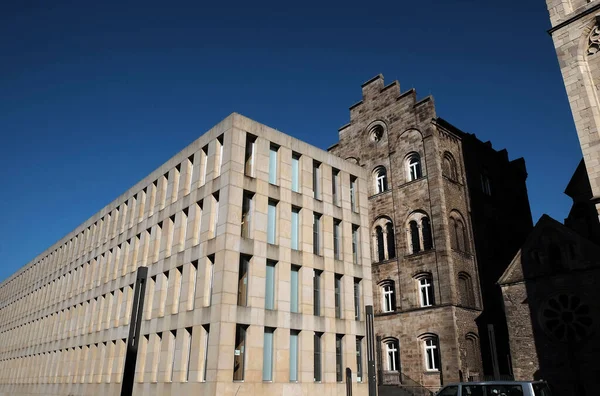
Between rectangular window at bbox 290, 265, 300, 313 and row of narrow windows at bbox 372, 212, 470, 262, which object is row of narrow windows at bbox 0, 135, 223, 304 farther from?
row of narrow windows at bbox 372, 212, 470, 262

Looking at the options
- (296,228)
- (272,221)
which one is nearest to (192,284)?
(272,221)

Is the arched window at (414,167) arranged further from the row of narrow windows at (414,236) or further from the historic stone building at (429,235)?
the row of narrow windows at (414,236)

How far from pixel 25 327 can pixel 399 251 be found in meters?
40.9

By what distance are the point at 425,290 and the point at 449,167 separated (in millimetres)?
9432

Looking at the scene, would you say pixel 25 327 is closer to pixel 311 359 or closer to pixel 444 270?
pixel 311 359

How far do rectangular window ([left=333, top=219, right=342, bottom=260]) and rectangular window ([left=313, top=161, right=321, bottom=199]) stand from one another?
6.24 feet

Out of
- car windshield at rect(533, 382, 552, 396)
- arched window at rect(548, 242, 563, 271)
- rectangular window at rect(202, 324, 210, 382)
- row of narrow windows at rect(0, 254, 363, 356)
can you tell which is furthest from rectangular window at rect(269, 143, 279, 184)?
arched window at rect(548, 242, 563, 271)

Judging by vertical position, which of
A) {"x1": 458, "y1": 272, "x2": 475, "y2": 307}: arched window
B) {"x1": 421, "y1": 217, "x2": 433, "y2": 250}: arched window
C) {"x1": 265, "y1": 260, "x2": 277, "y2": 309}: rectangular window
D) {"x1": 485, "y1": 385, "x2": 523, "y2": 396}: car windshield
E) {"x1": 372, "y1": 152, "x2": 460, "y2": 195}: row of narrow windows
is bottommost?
{"x1": 485, "y1": 385, "x2": 523, "y2": 396}: car windshield

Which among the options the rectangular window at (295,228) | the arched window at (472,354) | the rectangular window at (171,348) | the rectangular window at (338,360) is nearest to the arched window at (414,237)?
the arched window at (472,354)

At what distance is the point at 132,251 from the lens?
101 ft

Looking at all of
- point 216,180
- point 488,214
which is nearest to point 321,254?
point 216,180

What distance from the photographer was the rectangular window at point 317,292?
25.2 meters

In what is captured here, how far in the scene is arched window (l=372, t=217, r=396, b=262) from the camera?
34625 millimetres

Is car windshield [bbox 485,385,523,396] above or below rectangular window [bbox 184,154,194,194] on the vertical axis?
below
